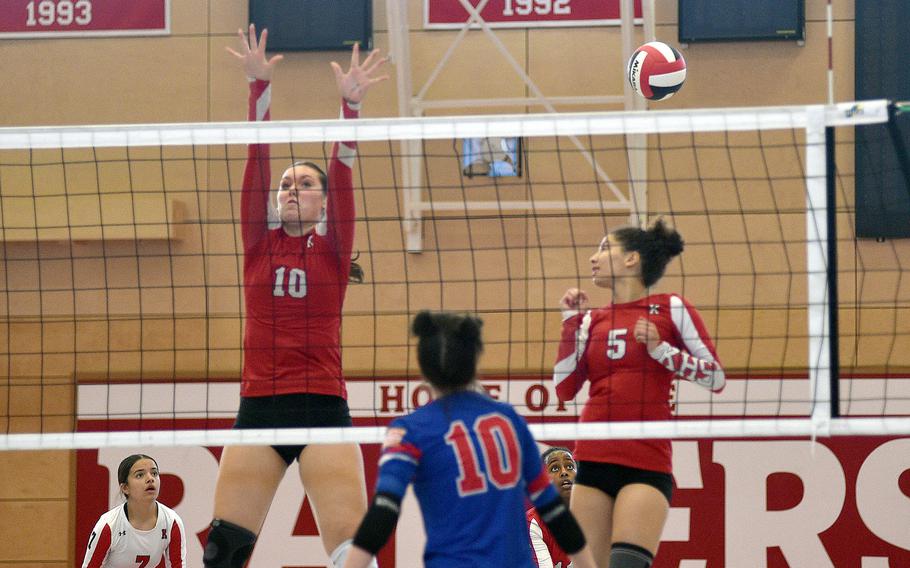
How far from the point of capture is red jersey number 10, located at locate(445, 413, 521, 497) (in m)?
3.54

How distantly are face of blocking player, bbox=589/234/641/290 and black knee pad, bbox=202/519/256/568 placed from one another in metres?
1.62

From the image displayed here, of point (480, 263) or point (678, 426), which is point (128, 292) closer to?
point (480, 263)

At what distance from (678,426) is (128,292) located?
238 inches

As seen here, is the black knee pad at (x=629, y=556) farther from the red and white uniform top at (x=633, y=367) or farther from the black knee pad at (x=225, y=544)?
the black knee pad at (x=225, y=544)

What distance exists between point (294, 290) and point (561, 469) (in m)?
2.79

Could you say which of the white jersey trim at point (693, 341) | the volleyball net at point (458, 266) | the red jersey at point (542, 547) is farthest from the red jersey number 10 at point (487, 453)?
the volleyball net at point (458, 266)

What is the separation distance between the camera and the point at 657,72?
7.09 metres

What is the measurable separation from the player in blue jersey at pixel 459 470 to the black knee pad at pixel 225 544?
1097 mm

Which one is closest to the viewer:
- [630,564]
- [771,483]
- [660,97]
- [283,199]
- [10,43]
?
[630,564]

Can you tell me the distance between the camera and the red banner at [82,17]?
377 inches

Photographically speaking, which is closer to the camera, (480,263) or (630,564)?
(630,564)

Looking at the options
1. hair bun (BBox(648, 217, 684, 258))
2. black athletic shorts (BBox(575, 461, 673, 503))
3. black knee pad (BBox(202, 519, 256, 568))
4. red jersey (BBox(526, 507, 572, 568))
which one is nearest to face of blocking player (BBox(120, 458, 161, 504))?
red jersey (BBox(526, 507, 572, 568))

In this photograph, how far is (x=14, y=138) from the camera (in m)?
4.88

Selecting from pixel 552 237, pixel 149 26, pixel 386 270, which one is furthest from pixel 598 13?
pixel 149 26
